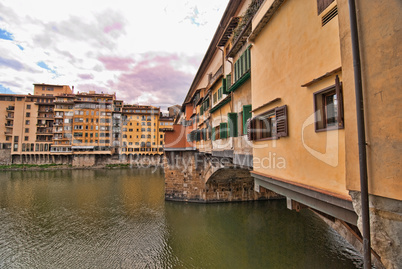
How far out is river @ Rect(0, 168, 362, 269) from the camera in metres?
11.2

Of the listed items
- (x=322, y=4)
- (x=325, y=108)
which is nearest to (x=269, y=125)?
(x=325, y=108)

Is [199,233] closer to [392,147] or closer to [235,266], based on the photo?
[235,266]

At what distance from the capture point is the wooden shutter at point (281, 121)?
4.78m

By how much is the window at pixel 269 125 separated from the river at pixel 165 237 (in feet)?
26.1

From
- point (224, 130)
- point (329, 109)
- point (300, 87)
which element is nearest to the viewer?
point (329, 109)

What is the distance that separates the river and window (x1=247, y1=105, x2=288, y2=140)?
7958mm

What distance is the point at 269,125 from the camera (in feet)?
19.4

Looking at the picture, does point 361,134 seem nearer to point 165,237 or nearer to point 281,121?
point 281,121

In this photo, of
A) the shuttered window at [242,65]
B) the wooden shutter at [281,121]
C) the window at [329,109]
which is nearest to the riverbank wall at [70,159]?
the shuttered window at [242,65]

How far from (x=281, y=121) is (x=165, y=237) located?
1239 centimetres

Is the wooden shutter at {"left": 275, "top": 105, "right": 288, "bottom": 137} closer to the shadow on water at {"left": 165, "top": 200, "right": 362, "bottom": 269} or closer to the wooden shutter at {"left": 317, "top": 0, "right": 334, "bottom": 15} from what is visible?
the wooden shutter at {"left": 317, "top": 0, "right": 334, "bottom": 15}

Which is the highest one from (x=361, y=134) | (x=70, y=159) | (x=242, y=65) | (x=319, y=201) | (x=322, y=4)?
(x=242, y=65)

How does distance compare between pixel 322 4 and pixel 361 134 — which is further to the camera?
pixel 322 4

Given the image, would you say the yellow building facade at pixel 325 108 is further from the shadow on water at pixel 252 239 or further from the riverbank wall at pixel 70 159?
the riverbank wall at pixel 70 159
